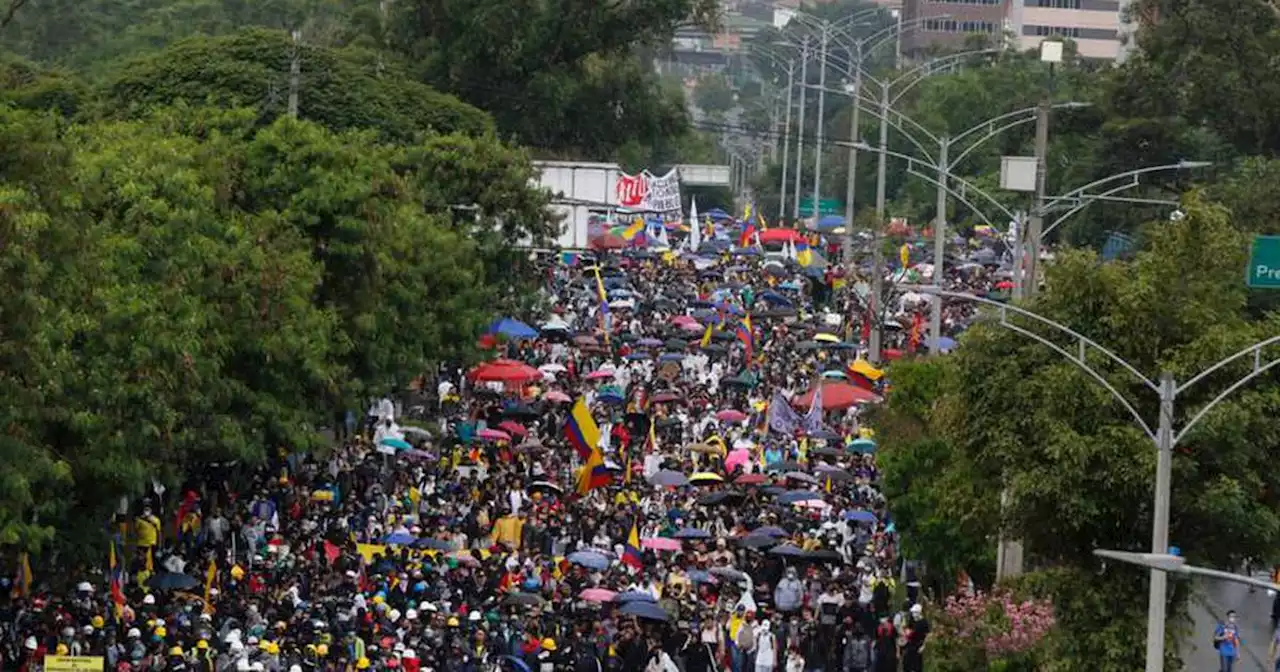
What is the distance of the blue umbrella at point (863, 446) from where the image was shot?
166 feet

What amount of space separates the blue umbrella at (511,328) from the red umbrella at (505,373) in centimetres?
346

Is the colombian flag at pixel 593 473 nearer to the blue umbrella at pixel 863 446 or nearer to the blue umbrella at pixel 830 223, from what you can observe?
the blue umbrella at pixel 863 446

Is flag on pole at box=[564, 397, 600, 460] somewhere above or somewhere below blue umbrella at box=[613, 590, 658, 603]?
above

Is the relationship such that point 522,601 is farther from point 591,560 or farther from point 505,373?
point 505,373

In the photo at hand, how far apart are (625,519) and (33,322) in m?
14.3

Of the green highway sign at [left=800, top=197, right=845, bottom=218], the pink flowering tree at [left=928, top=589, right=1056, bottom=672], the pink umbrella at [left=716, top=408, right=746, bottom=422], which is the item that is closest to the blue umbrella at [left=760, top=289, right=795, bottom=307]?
the pink umbrella at [left=716, top=408, right=746, bottom=422]

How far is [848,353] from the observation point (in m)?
69.6

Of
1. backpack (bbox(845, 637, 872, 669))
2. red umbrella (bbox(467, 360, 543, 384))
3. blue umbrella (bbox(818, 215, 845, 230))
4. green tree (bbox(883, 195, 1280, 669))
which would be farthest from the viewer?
blue umbrella (bbox(818, 215, 845, 230))

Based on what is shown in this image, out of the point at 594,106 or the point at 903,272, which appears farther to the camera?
the point at 594,106

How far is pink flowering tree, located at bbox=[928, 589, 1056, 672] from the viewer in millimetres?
31531

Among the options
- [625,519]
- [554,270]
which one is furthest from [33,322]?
[554,270]

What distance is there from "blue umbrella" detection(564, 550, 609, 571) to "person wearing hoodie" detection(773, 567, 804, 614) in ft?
7.45

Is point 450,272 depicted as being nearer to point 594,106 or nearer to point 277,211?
point 277,211

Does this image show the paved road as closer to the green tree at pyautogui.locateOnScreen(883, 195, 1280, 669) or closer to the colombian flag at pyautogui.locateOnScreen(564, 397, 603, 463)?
the green tree at pyautogui.locateOnScreen(883, 195, 1280, 669)
